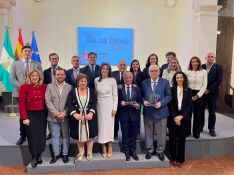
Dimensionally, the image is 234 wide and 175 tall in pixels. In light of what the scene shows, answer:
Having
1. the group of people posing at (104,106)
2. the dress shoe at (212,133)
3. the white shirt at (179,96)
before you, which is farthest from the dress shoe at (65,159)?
the dress shoe at (212,133)

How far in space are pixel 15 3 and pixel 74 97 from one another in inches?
158

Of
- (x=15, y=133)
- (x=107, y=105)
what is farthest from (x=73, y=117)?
(x=15, y=133)

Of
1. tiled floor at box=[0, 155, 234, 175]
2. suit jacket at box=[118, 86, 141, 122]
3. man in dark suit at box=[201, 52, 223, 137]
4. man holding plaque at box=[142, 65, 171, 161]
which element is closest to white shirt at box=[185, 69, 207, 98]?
man in dark suit at box=[201, 52, 223, 137]

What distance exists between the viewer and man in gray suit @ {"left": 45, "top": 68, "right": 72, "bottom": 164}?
3.36 metres

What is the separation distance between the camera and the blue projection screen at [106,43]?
7.49 metres

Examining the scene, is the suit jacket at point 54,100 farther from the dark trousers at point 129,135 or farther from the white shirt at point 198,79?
the white shirt at point 198,79

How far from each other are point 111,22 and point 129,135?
15.4ft

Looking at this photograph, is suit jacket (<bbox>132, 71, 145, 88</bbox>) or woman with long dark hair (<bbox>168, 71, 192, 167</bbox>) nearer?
woman with long dark hair (<bbox>168, 71, 192, 167</bbox>)

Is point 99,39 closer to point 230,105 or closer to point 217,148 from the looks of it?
point 230,105

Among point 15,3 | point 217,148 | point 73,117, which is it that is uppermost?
point 15,3

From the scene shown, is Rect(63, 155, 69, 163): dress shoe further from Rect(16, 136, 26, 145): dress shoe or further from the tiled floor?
Rect(16, 136, 26, 145): dress shoe

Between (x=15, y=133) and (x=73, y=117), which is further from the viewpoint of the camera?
(x=15, y=133)

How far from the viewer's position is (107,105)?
3535 mm

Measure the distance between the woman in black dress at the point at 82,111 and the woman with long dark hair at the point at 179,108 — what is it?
3.57 feet
